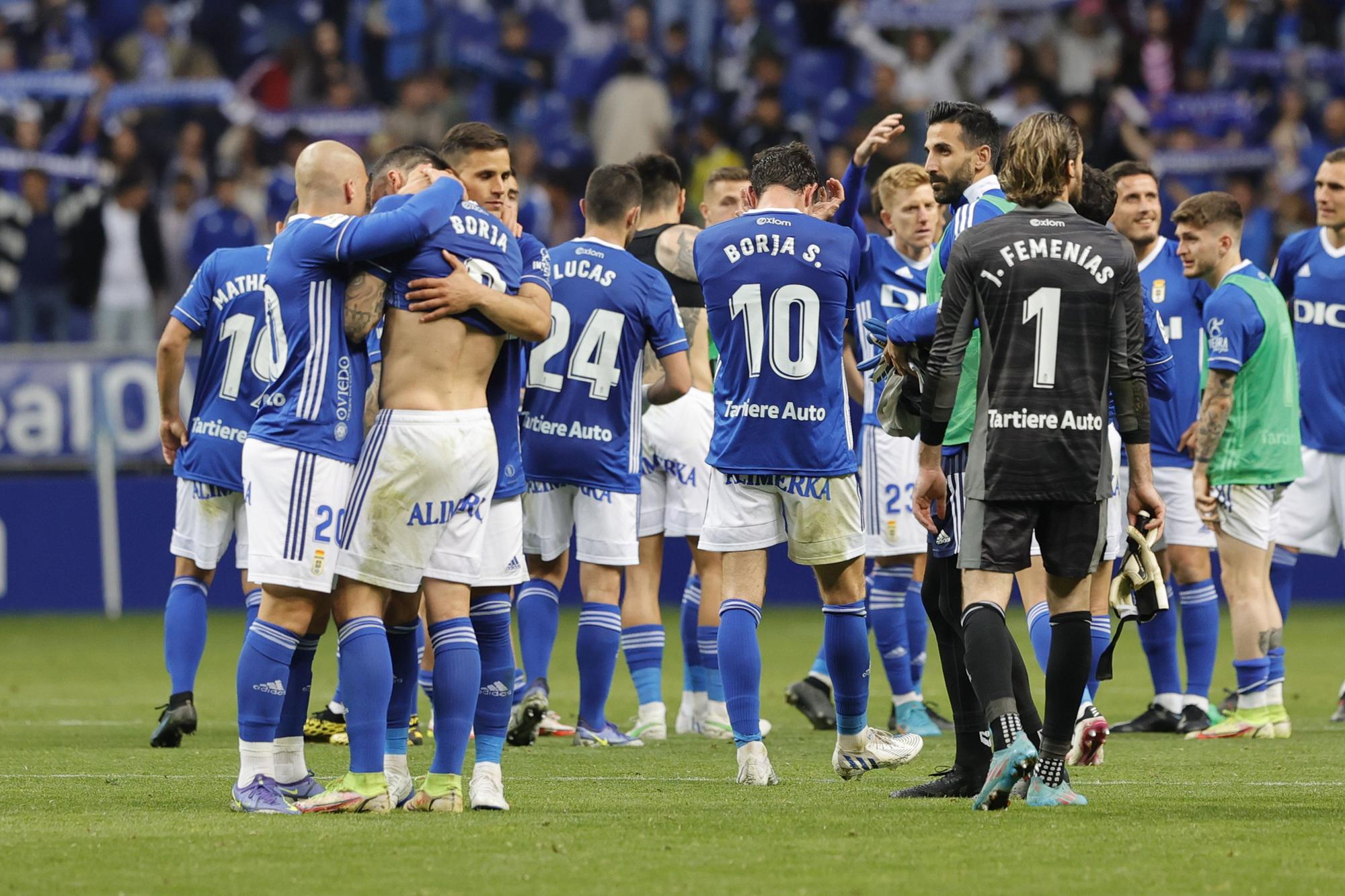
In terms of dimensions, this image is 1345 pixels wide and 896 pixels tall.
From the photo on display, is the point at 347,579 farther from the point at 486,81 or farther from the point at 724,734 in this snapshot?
the point at 486,81

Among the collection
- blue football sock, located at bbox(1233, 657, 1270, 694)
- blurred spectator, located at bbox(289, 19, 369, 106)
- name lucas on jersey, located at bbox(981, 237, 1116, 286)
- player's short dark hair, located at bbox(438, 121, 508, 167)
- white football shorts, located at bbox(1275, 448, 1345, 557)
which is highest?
blurred spectator, located at bbox(289, 19, 369, 106)

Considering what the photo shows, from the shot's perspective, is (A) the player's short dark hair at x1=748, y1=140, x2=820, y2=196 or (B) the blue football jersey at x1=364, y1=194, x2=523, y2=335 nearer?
(B) the blue football jersey at x1=364, y1=194, x2=523, y2=335

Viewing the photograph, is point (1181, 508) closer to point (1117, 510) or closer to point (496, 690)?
point (1117, 510)

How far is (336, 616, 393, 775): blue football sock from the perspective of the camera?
5.94 m

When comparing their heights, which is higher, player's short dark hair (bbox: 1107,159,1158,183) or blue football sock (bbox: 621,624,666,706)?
player's short dark hair (bbox: 1107,159,1158,183)

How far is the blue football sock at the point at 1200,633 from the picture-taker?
953cm

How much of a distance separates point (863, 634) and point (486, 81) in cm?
1446

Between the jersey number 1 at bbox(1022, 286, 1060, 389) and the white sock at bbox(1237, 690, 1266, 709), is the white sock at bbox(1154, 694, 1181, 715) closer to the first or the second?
the white sock at bbox(1237, 690, 1266, 709)

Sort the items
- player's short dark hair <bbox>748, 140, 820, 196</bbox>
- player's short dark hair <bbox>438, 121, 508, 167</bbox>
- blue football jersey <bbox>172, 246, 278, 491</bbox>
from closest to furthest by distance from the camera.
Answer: player's short dark hair <bbox>438, 121, 508, 167</bbox> < player's short dark hair <bbox>748, 140, 820, 196</bbox> < blue football jersey <bbox>172, 246, 278, 491</bbox>

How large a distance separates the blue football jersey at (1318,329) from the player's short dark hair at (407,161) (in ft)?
17.9

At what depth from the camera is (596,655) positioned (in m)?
8.68

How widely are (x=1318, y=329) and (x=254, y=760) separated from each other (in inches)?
251

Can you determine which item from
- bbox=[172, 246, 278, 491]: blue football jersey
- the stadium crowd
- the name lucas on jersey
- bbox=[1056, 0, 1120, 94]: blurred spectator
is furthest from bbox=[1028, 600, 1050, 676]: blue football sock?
bbox=[1056, 0, 1120, 94]: blurred spectator

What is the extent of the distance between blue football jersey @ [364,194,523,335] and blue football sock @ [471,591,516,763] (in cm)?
100
